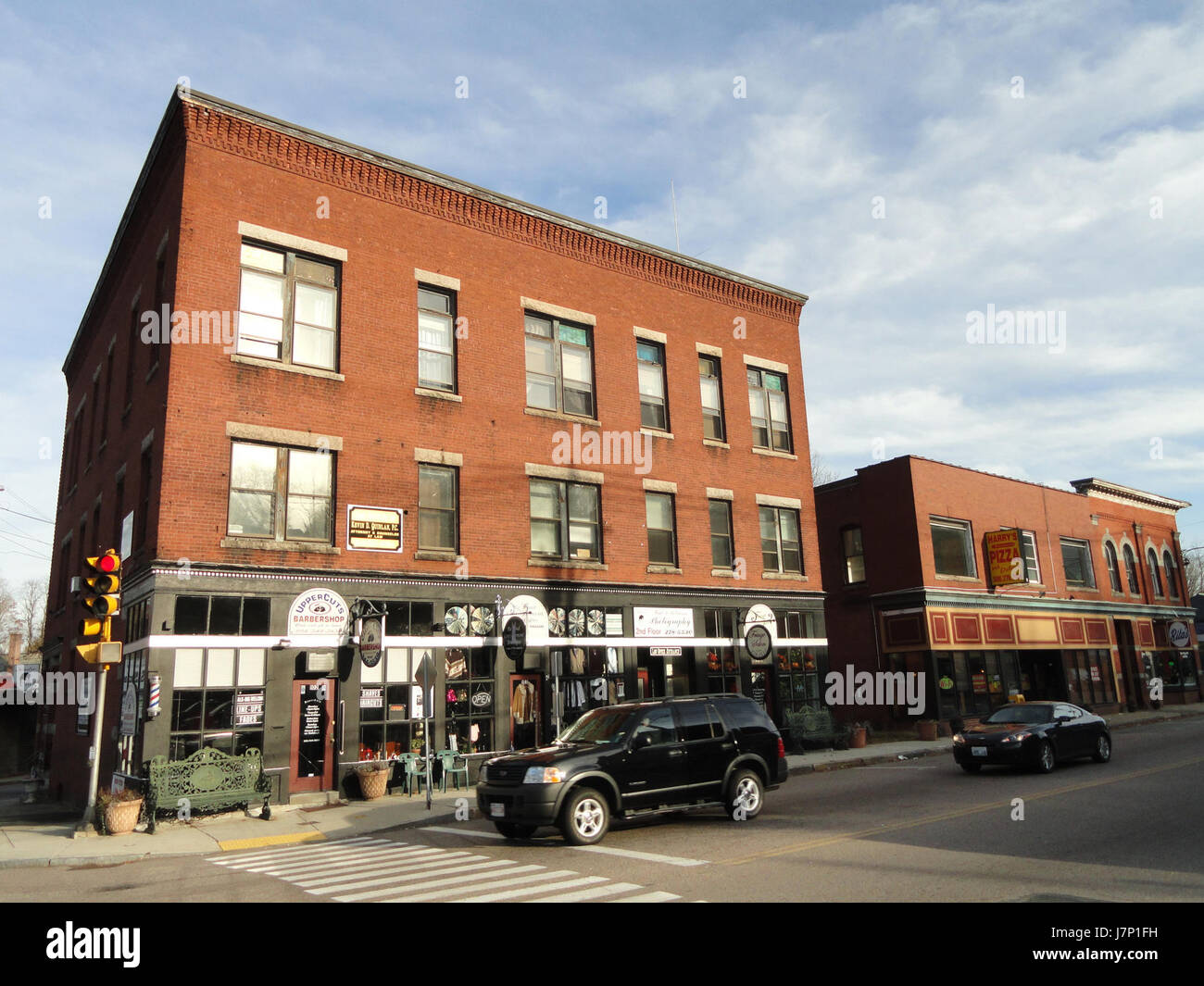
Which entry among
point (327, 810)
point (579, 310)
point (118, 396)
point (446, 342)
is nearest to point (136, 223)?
point (118, 396)

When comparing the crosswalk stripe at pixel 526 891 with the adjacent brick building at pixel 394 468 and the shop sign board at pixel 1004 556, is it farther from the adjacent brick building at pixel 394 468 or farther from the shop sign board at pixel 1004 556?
the shop sign board at pixel 1004 556

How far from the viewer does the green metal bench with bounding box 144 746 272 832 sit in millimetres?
14852

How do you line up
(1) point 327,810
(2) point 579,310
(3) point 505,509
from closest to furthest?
(1) point 327,810
(3) point 505,509
(2) point 579,310

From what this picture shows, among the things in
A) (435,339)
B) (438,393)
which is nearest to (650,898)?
(438,393)

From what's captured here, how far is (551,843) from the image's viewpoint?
11344mm

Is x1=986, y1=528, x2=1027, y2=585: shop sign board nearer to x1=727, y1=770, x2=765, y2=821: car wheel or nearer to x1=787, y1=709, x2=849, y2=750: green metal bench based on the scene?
x1=787, y1=709, x2=849, y2=750: green metal bench

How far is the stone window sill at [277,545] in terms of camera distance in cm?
1714

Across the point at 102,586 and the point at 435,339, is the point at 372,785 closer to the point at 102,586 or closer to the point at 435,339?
the point at 102,586

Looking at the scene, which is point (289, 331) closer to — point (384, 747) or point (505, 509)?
point (505, 509)

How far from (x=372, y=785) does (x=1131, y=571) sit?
39399 mm

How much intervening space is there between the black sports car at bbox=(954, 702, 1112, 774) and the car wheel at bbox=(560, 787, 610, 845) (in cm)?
1000

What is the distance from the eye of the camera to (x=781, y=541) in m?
27.3

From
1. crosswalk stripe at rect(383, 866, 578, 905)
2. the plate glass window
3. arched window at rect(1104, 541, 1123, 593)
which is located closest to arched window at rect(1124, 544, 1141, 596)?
arched window at rect(1104, 541, 1123, 593)
